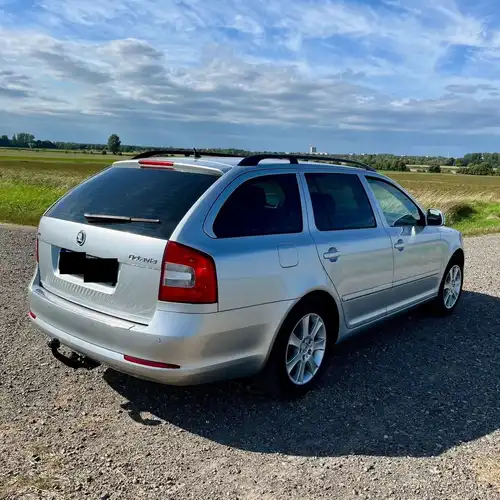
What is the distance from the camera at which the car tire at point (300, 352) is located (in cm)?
370

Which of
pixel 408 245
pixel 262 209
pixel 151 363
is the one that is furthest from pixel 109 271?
pixel 408 245

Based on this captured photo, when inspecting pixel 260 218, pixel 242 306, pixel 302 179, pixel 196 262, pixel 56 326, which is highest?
pixel 302 179

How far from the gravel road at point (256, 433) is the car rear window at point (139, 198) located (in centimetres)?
130

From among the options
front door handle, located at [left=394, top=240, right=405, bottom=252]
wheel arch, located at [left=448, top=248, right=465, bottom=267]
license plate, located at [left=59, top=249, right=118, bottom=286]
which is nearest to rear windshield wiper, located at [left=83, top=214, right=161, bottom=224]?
license plate, located at [left=59, top=249, right=118, bottom=286]

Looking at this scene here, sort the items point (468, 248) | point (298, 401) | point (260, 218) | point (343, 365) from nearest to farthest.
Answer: point (260, 218), point (298, 401), point (343, 365), point (468, 248)

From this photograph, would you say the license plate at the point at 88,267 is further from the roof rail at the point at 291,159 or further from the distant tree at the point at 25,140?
the distant tree at the point at 25,140

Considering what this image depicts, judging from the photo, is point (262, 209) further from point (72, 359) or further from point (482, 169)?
point (482, 169)

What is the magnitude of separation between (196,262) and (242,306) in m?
0.43

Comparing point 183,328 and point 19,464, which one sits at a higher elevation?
point 183,328

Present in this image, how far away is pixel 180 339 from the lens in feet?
10.2

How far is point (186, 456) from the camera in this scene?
10.5ft

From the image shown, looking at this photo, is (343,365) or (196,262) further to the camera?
(343,365)

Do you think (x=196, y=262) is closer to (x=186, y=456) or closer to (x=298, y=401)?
(x=186, y=456)

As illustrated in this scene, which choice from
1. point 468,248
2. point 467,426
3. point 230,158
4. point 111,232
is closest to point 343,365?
point 467,426
